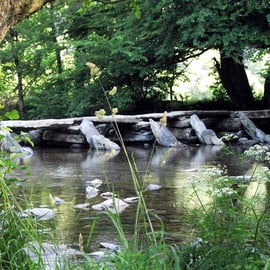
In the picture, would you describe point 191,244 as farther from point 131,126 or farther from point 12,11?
point 131,126

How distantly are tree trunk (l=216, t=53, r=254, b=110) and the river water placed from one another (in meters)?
4.56

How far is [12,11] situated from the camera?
271 cm

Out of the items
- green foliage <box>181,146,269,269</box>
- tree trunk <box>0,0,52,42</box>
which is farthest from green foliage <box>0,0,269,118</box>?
green foliage <box>181,146,269,269</box>

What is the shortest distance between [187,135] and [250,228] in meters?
11.8

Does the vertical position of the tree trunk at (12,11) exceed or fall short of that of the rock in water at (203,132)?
it exceeds it

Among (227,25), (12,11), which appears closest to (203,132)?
(227,25)

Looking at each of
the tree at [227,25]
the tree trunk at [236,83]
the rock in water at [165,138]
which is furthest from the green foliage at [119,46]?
the rock in water at [165,138]

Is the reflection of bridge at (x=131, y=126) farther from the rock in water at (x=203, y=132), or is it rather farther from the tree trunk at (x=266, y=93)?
the tree trunk at (x=266, y=93)

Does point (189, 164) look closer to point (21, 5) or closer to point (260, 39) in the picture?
point (260, 39)

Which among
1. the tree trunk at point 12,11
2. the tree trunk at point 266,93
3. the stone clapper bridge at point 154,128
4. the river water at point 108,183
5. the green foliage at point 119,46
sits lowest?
the river water at point 108,183

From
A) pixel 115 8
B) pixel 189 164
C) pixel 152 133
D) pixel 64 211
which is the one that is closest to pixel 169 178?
pixel 189 164

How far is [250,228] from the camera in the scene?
2852 millimetres

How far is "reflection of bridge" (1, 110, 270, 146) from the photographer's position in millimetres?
14237

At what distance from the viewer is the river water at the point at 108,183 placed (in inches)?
194
